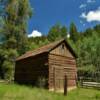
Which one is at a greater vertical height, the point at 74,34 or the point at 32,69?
the point at 74,34

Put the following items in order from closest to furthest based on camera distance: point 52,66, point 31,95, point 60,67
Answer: point 31,95
point 52,66
point 60,67

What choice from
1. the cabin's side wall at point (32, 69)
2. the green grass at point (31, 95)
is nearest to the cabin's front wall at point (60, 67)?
the cabin's side wall at point (32, 69)

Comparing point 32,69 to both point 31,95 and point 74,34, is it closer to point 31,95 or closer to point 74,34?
point 31,95

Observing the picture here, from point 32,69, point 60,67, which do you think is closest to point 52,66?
point 60,67

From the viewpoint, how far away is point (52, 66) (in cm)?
2998

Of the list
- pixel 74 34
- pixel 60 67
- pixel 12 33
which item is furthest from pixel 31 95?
pixel 74 34

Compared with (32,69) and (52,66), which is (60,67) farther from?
(32,69)

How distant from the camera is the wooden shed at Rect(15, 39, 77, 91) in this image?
1166 inches

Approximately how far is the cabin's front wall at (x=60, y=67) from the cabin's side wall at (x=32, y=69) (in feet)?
2.84

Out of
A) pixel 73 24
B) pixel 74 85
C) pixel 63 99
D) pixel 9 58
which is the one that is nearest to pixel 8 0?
pixel 9 58

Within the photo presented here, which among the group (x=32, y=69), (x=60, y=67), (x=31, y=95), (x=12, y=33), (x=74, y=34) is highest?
(x=74, y=34)

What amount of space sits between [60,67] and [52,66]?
176 centimetres

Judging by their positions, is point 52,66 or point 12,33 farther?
point 12,33

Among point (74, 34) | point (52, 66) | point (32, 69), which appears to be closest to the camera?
point (52, 66)
